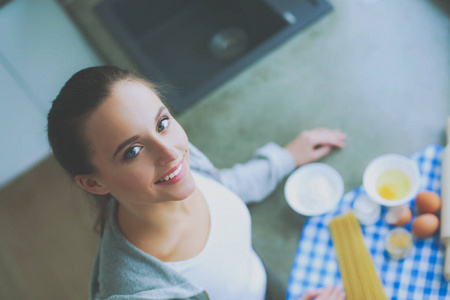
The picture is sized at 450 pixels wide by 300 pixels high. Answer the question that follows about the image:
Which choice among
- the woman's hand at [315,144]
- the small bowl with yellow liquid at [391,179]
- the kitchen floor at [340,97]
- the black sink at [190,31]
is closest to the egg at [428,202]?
the small bowl with yellow liquid at [391,179]

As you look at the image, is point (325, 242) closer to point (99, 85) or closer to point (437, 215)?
point (437, 215)

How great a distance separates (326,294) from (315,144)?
396 millimetres

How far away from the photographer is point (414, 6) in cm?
134

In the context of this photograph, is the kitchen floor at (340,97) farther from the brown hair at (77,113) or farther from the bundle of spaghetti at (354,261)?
the brown hair at (77,113)

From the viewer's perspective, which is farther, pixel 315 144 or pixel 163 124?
pixel 315 144

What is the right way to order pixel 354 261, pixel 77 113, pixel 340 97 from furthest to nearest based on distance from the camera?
pixel 340 97 < pixel 354 261 < pixel 77 113

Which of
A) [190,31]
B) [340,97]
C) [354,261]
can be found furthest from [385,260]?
[190,31]

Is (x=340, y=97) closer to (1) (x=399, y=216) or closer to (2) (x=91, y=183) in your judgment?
(1) (x=399, y=216)

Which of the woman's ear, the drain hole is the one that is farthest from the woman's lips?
the drain hole

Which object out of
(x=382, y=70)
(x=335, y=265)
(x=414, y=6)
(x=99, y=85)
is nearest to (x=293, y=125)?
(x=382, y=70)

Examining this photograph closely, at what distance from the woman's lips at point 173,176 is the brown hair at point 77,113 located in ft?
0.43

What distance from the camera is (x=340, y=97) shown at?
1.26 metres

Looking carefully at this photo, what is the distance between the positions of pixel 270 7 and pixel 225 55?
1.03ft

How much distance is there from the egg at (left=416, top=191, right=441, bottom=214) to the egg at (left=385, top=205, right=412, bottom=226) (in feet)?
0.10
